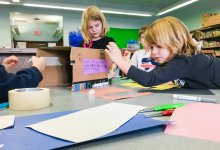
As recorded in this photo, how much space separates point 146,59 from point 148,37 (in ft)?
4.27

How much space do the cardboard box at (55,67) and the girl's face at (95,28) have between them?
0.32 m

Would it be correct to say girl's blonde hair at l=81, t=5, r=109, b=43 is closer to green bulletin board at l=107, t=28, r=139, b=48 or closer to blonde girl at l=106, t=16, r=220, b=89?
blonde girl at l=106, t=16, r=220, b=89

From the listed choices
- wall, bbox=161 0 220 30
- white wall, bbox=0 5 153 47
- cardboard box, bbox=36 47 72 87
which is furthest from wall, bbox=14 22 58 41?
cardboard box, bbox=36 47 72 87

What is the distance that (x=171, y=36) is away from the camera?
98 centimetres

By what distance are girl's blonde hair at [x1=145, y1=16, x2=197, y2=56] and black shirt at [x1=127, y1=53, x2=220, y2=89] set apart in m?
0.06

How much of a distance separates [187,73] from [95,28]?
29.5 inches

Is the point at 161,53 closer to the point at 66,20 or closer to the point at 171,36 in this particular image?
the point at 171,36

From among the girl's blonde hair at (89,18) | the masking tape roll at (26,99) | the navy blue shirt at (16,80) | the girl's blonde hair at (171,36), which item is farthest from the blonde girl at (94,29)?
the masking tape roll at (26,99)

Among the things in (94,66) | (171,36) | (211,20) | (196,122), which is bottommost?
(196,122)

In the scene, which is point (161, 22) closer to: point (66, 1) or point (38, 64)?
point (38, 64)

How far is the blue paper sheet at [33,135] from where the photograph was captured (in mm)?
324

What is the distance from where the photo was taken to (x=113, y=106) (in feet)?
1.95

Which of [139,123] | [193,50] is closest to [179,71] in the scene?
[193,50]

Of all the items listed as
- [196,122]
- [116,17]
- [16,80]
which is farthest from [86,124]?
[116,17]
